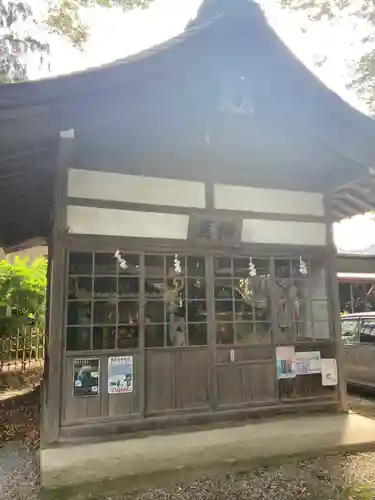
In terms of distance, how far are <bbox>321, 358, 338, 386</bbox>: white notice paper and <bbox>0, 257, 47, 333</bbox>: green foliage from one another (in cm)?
729

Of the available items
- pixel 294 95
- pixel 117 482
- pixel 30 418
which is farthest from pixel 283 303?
pixel 30 418

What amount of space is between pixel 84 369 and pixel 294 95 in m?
3.98

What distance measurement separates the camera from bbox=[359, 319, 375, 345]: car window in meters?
7.29

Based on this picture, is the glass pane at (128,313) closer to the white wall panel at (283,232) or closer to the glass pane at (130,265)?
the glass pane at (130,265)

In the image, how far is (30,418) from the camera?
19.5 feet

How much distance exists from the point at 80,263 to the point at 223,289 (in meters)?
1.80

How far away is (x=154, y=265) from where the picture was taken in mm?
4902

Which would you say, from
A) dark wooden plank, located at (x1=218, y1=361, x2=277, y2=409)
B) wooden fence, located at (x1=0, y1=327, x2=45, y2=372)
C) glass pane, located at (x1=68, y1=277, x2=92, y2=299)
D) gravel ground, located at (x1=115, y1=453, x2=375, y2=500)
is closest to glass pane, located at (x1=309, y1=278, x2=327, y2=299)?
dark wooden plank, located at (x1=218, y1=361, x2=277, y2=409)

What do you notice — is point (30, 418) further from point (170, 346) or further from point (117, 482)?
point (117, 482)

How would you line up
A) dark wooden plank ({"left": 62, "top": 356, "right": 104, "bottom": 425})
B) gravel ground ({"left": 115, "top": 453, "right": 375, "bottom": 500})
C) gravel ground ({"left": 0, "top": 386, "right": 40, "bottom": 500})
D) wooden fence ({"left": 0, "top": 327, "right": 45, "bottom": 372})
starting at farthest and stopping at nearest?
wooden fence ({"left": 0, "top": 327, "right": 45, "bottom": 372})
dark wooden plank ({"left": 62, "top": 356, "right": 104, "bottom": 425})
gravel ground ({"left": 0, "top": 386, "right": 40, "bottom": 500})
gravel ground ({"left": 115, "top": 453, "right": 375, "bottom": 500})

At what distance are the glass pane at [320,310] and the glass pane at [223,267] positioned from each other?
1331 mm

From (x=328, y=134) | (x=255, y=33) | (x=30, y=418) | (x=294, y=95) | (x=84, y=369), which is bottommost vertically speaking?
(x=30, y=418)

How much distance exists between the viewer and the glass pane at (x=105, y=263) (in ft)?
15.3

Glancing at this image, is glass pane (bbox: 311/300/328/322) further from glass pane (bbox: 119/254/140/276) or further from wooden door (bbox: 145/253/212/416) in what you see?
glass pane (bbox: 119/254/140/276)
